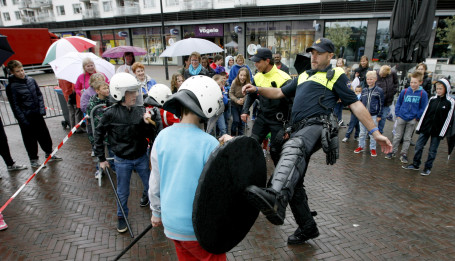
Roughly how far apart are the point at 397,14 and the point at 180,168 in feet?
29.9

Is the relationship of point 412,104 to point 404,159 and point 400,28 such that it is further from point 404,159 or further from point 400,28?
point 400,28

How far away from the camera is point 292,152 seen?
8.05ft

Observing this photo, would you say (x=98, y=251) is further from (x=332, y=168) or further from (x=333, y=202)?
(x=332, y=168)

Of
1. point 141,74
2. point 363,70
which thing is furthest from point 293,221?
point 363,70

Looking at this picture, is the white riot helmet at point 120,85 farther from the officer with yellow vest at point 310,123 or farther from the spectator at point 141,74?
the spectator at point 141,74

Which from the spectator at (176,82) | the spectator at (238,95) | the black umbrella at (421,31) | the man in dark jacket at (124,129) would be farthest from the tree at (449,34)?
the man in dark jacket at (124,129)

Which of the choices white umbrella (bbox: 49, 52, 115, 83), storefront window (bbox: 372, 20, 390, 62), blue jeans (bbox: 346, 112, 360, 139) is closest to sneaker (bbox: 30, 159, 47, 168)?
white umbrella (bbox: 49, 52, 115, 83)

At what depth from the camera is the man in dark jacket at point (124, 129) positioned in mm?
3326

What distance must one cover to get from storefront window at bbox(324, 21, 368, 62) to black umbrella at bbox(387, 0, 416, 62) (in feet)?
43.8

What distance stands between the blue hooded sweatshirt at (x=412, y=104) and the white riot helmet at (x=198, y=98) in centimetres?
575

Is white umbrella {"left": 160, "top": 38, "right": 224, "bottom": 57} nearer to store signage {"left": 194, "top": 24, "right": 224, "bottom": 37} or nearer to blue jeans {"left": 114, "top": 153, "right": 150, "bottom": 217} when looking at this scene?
blue jeans {"left": 114, "top": 153, "right": 150, "bottom": 217}

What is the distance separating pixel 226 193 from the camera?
1670mm

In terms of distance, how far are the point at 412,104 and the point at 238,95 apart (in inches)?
153

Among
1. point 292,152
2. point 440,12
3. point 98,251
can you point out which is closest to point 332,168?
point 292,152
